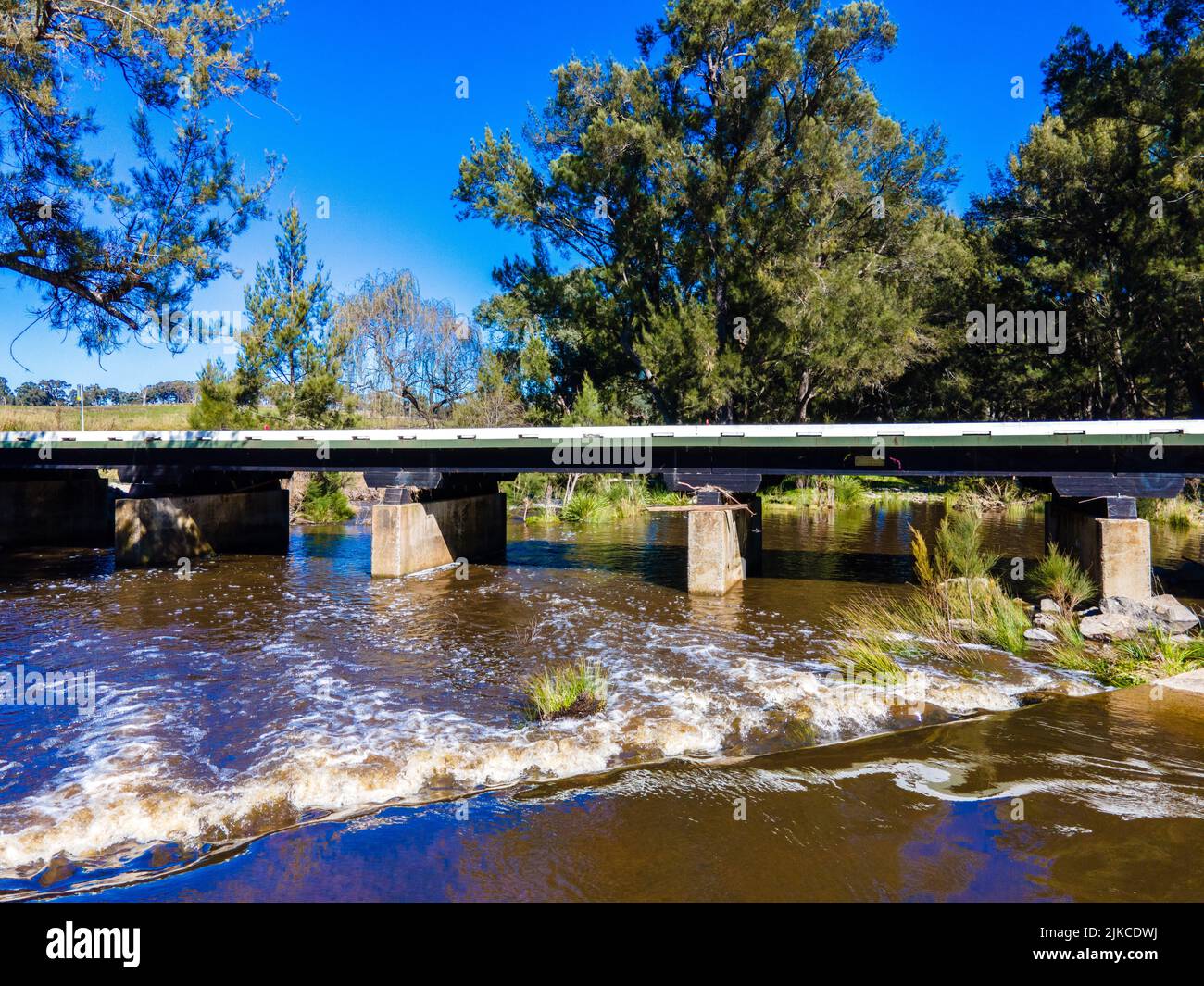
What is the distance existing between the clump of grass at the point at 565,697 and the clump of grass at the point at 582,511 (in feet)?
68.8

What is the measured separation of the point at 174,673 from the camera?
1091 centimetres

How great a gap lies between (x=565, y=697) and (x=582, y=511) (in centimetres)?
2219

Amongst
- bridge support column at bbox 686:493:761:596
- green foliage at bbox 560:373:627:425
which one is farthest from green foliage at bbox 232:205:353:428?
bridge support column at bbox 686:493:761:596

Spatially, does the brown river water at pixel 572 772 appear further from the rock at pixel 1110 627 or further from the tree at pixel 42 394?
the tree at pixel 42 394

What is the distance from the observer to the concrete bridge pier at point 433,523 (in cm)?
1852

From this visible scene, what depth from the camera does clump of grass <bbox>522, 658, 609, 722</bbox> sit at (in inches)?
352

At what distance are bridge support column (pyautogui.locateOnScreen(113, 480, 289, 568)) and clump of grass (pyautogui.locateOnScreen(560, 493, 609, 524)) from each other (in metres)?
10.9

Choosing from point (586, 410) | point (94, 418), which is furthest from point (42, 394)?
point (586, 410)

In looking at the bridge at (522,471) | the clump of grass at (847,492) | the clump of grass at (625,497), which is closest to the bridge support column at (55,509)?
the bridge at (522,471)

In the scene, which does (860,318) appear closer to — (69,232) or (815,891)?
(69,232)

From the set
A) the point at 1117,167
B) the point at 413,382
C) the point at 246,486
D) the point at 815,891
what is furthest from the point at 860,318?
the point at 413,382

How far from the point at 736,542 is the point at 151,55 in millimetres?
14572

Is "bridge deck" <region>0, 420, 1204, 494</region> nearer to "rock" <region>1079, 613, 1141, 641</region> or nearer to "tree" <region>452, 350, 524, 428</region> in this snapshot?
"rock" <region>1079, 613, 1141, 641</region>

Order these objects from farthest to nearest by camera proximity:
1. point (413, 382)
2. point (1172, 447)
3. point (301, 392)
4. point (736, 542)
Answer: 1. point (413, 382)
2. point (301, 392)
3. point (736, 542)
4. point (1172, 447)
